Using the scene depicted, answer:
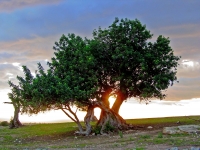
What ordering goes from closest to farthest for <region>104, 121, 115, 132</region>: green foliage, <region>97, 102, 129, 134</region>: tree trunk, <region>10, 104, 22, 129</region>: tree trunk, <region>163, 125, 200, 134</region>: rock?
<region>163, 125, 200, 134</region>: rock → <region>104, 121, 115, 132</region>: green foliage → <region>97, 102, 129, 134</region>: tree trunk → <region>10, 104, 22, 129</region>: tree trunk

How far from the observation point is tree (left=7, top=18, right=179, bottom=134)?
3241 centimetres

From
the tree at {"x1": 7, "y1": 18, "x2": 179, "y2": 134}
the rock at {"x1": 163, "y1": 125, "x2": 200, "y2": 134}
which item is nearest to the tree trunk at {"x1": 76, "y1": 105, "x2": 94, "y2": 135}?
the tree at {"x1": 7, "y1": 18, "x2": 179, "y2": 134}

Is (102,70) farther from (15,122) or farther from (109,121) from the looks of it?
(15,122)

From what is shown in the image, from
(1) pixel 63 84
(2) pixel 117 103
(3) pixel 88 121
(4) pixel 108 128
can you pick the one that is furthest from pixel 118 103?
(1) pixel 63 84

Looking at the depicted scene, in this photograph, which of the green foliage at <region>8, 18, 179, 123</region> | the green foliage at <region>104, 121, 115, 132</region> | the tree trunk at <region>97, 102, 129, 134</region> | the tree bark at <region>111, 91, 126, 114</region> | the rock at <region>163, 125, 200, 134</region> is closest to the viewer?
the rock at <region>163, 125, 200, 134</region>

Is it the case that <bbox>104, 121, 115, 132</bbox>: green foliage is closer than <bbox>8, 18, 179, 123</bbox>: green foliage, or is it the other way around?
<bbox>8, 18, 179, 123</bbox>: green foliage

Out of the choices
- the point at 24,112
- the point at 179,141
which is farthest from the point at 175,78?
the point at 24,112

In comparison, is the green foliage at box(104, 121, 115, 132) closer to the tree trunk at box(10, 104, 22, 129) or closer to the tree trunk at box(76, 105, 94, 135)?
the tree trunk at box(76, 105, 94, 135)

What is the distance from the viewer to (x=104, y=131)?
35.4 m

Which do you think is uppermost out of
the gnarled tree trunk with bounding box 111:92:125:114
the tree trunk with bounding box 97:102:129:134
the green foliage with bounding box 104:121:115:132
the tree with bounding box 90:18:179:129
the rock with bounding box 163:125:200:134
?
the tree with bounding box 90:18:179:129

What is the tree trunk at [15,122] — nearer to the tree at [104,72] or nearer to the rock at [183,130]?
the tree at [104,72]

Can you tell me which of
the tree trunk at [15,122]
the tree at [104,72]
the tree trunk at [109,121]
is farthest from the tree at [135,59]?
the tree trunk at [15,122]

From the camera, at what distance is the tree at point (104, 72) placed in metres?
32.4

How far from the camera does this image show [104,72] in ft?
120
